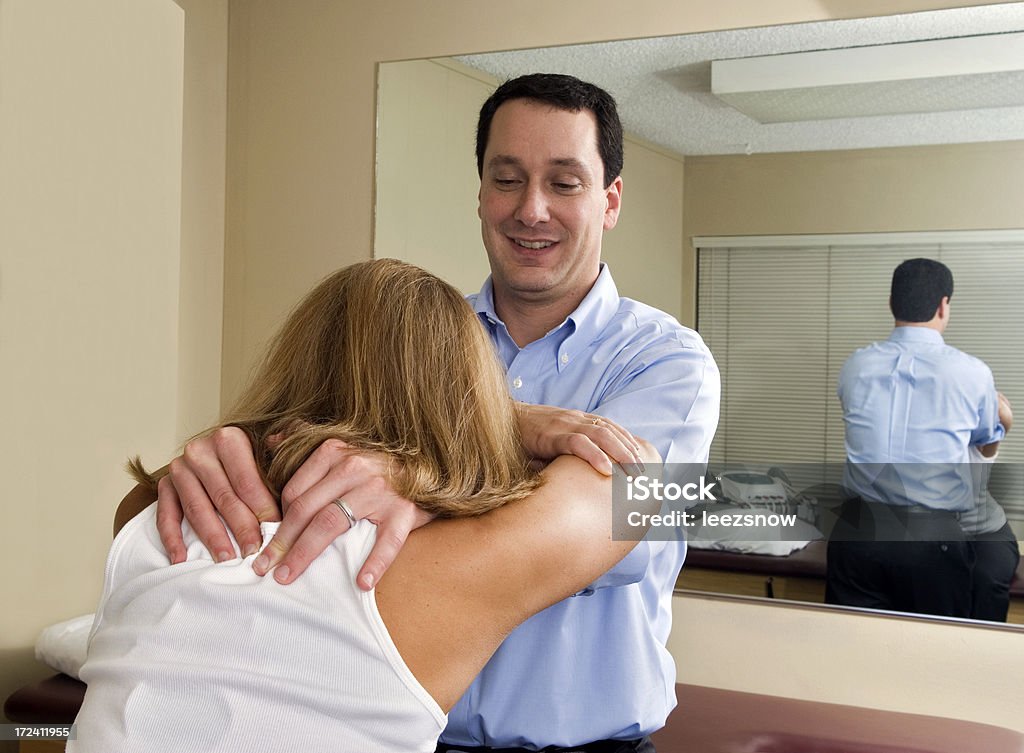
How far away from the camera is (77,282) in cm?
249

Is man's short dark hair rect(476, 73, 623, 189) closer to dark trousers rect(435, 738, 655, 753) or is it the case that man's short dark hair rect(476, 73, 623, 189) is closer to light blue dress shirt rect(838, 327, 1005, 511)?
dark trousers rect(435, 738, 655, 753)

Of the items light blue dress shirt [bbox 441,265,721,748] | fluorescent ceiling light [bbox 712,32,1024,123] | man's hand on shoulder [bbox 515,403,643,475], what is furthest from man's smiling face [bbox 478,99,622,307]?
fluorescent ceiling light [bbox 712,32,1024,123]

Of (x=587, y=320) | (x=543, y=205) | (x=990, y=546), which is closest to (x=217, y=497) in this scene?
(x=587, y=320)

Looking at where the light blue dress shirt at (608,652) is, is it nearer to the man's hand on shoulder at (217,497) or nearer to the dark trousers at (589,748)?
the dark trousers at (589,748)

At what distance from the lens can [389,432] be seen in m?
1.14

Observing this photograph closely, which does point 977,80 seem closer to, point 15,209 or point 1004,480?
point 1004,480

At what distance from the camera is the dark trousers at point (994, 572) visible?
2793 millimetres

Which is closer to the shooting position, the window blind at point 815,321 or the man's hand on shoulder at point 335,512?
the man's hand on shoulder at point 335,512

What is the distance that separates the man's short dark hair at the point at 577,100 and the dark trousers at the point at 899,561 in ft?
5.04

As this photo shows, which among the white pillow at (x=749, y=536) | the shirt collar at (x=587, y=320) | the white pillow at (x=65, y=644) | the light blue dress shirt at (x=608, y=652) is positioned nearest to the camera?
the light blue dress shirt at (x=608, y=652)

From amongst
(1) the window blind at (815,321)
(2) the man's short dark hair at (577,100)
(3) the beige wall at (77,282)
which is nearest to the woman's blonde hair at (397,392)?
(2) the man's short dark hair at (577,100)

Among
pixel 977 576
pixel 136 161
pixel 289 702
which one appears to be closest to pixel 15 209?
pixel 136 161

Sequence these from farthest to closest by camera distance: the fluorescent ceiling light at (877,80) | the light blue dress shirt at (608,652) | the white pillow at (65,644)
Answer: the fluorescent ceiling light at (877,80)
the white pillow at (65,644)
the light blue dress shirt at (608,652)

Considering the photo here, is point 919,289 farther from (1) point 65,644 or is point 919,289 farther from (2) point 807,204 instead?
(1) point 65,644
